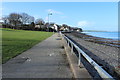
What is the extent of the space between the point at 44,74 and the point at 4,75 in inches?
54.1

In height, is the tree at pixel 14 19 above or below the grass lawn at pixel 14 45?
above

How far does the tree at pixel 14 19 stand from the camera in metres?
80.2

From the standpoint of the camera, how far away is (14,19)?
3169 inches

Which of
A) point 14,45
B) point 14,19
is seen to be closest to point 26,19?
point 14,19

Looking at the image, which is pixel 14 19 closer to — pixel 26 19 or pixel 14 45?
pixel 26 19

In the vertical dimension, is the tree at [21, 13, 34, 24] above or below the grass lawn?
above

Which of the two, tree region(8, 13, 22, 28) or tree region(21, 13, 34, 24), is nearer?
tree region(8, 13, 22, 28)

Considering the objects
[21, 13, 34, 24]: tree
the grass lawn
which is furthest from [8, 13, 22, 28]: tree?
the grass lawn

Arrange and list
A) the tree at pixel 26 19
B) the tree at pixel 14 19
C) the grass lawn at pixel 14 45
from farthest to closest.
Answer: the tree at pixel 26 19, the tree at pixel 14 19, the grass lawn at pixel 14 45

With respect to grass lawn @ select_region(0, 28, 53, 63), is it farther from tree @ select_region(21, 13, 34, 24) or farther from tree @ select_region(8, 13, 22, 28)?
tree @ select_region(21, 13, 34, 24)

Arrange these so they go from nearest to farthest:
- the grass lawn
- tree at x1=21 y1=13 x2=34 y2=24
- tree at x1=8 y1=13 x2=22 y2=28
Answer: the grass lawn, tree at x1=8 y1=13 x2=22 y2=28, tree at x1=21 y1=13 x2=34 y2=24

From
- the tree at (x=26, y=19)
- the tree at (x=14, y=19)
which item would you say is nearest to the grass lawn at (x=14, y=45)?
the tree at (x=14, y=19)

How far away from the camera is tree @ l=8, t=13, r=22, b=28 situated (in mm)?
80250

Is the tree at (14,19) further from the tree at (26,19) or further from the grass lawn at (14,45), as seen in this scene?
the grass lawn at (14,45)
